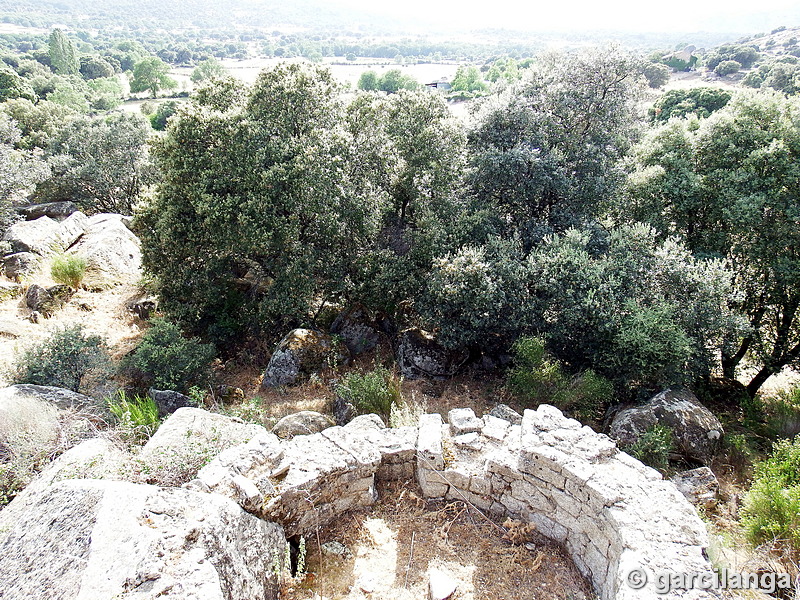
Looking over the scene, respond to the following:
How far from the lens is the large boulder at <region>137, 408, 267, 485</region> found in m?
6.76

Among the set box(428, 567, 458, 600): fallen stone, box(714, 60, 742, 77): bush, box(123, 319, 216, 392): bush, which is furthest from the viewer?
box(714, 60, 742, 77): bush

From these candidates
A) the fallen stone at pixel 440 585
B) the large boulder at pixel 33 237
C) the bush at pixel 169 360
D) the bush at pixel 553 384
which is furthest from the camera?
the large boulder at pixel 33 237

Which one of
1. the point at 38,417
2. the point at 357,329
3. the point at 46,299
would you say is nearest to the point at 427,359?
the point at 357,329

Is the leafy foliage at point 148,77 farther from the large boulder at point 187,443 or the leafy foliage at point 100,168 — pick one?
the large boulder at point 187,443

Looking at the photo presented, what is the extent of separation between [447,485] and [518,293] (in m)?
4.80

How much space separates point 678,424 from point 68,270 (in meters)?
17.1

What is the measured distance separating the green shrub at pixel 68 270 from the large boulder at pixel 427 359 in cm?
1087

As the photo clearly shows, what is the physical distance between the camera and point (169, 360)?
1107cm

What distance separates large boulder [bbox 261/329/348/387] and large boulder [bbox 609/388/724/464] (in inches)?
268

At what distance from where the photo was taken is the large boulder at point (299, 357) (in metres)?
12.1

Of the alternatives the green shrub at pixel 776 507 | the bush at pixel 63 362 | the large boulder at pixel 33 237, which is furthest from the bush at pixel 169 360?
the green shrub at pixel 776 507

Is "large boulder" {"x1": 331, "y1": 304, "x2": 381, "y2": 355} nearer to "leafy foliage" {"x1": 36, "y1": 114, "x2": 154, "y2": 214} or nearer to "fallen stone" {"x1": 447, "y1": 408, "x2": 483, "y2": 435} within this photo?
"fallen stone" {"x1": 447, "y1": 408, "x2": 483, "y2": 435}

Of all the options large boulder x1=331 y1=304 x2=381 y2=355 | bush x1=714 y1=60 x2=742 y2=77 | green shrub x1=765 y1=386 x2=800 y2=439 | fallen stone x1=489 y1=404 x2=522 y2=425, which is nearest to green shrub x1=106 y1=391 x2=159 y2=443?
large boulder x1=331 y1=304 x2=381 y2=355

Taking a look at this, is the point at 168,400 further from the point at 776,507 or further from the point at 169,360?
the point at 776,507
